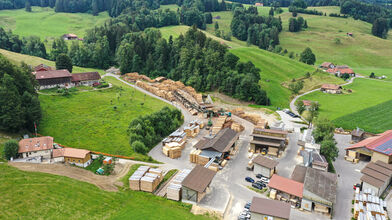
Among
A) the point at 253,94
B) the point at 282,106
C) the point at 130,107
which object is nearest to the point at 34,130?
the point at 130,107

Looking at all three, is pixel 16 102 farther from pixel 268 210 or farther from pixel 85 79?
pixel 268 210

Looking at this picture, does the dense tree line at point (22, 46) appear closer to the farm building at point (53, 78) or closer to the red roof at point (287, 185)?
the farm building at point (53, 78)

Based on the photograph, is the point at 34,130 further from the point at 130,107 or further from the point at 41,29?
the point at 41,29

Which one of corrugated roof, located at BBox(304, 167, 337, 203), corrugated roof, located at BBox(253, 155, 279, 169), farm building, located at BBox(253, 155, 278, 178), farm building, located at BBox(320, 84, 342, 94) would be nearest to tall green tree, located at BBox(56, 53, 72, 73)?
corrugated roof, located at BBox(253, 155, 279, 169)

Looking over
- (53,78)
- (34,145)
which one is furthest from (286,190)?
(53,78)

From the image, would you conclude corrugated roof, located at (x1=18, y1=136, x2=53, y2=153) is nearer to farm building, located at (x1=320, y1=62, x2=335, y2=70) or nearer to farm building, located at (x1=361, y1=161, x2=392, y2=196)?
farm building, located at (x1=361, y1=161, x2=392, y2=196)

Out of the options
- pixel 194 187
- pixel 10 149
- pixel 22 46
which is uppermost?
pixel 22 46
